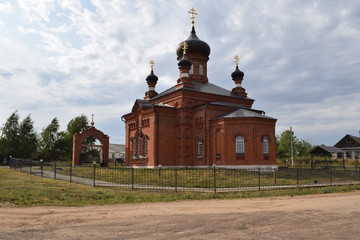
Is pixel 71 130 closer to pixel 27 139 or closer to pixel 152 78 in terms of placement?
pixel 27 139

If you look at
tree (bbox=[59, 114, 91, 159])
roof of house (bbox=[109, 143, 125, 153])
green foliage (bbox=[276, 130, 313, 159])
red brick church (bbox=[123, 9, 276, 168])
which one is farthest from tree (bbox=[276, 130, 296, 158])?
roof of house (bbox=[109, 143, 125, 153])

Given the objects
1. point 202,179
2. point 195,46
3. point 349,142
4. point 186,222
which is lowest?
point 186,222

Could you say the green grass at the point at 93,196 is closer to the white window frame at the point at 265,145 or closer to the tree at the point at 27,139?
the white window frame at the point at 265,145

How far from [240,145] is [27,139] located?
34.5 meters

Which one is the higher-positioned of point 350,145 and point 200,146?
point 350,145

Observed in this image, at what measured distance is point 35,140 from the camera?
46531mm

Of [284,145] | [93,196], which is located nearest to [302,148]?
[284,145]

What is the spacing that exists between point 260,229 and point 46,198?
7624 millimetres

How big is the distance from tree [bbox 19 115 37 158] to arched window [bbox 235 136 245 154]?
3348cm

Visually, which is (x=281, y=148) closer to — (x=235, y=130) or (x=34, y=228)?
(x=235, y=130)

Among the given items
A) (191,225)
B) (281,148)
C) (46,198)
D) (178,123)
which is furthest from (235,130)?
(281,148)

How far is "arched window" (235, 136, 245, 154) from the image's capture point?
23.9 meters

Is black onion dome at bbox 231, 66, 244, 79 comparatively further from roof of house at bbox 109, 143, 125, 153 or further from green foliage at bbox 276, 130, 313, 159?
roof of house at bbox 109, 143, 125, 153

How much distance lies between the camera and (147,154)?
2711cm
